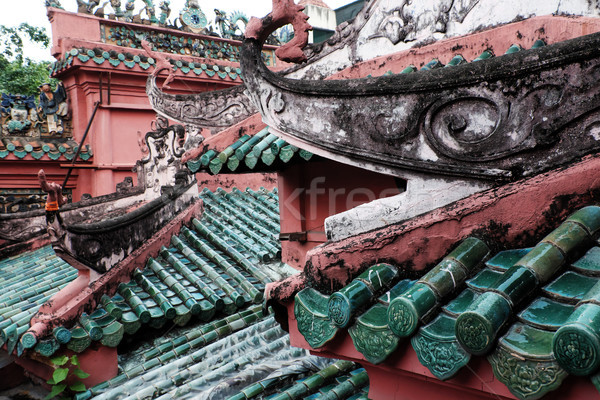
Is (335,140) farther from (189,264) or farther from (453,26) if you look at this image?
(189,264)

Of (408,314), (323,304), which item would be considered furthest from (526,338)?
(323,304)

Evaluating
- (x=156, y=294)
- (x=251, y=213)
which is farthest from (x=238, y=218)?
(x=156, y=294)

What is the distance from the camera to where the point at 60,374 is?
5035mm

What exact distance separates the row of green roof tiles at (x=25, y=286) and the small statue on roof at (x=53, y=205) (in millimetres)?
1121

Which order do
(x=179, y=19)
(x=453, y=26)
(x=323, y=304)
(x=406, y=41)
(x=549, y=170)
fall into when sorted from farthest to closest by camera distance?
(x=179, y=19)
(x=406, y=41)
(x=453, y=26)
(x=323, y=304)
(x=549, y=170)

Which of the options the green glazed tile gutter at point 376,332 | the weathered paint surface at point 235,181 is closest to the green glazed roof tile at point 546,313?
the green glazed tile gutter at point 376,332

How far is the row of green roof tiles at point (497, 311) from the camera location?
5.68ft

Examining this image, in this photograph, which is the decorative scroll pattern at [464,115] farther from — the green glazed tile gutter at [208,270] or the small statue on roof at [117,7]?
the small statue on roof at [117,7]

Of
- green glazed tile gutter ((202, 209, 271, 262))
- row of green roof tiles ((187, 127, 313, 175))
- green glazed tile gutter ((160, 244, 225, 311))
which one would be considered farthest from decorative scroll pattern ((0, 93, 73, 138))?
row of green roof tiles ((187, 127, 313, 175))

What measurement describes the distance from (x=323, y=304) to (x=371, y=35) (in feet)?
13.1

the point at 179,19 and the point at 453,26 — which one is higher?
the point at 179,19

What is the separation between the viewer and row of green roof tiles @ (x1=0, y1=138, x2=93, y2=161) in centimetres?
1130

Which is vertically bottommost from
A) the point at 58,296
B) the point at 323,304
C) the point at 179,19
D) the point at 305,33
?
the point at 58,296

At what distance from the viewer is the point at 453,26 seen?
5.06 m
